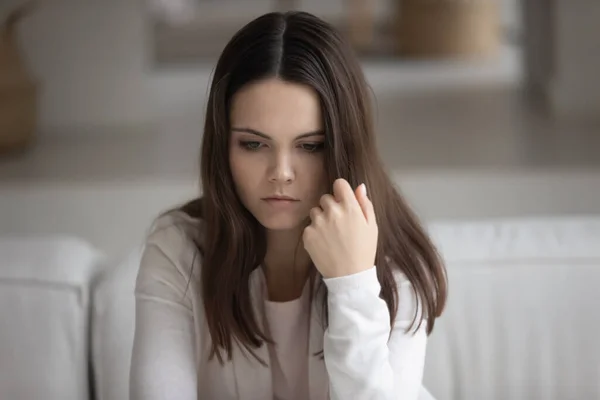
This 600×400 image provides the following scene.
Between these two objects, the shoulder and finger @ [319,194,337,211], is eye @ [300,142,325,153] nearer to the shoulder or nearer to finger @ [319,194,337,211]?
finger @ [319,194,337,211]

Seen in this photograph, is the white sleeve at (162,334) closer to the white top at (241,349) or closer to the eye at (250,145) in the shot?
the white top at (241,349)

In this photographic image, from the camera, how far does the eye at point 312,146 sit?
3.24 feet

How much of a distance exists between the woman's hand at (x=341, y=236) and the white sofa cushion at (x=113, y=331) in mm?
470

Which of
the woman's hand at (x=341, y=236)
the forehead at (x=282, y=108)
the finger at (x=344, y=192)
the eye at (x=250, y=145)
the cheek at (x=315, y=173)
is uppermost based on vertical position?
the forehead at (x=282, y=108)

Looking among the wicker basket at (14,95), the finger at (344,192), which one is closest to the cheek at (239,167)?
the finger at (344,192)

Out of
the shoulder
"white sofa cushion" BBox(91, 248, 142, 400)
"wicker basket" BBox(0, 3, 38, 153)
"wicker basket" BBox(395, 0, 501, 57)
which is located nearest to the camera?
the shoulder

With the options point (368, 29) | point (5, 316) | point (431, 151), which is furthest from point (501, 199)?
point (368, 29)

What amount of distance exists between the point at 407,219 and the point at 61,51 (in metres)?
1.89

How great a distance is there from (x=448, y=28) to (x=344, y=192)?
2501mm

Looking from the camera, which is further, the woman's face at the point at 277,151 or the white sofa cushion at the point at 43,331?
the white sofa cushion at the point at 43,331

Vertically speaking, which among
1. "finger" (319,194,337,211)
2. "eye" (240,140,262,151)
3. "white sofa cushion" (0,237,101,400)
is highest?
"eye" (240,140,262,151)

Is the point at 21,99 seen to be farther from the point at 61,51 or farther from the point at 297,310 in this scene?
the point at 297,310

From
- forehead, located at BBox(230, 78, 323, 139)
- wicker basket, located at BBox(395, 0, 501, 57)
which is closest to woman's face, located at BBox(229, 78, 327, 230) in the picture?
forehead, located at BBox(230, 78, 323, 139)

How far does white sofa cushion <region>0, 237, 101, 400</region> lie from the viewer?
4.36 feet
